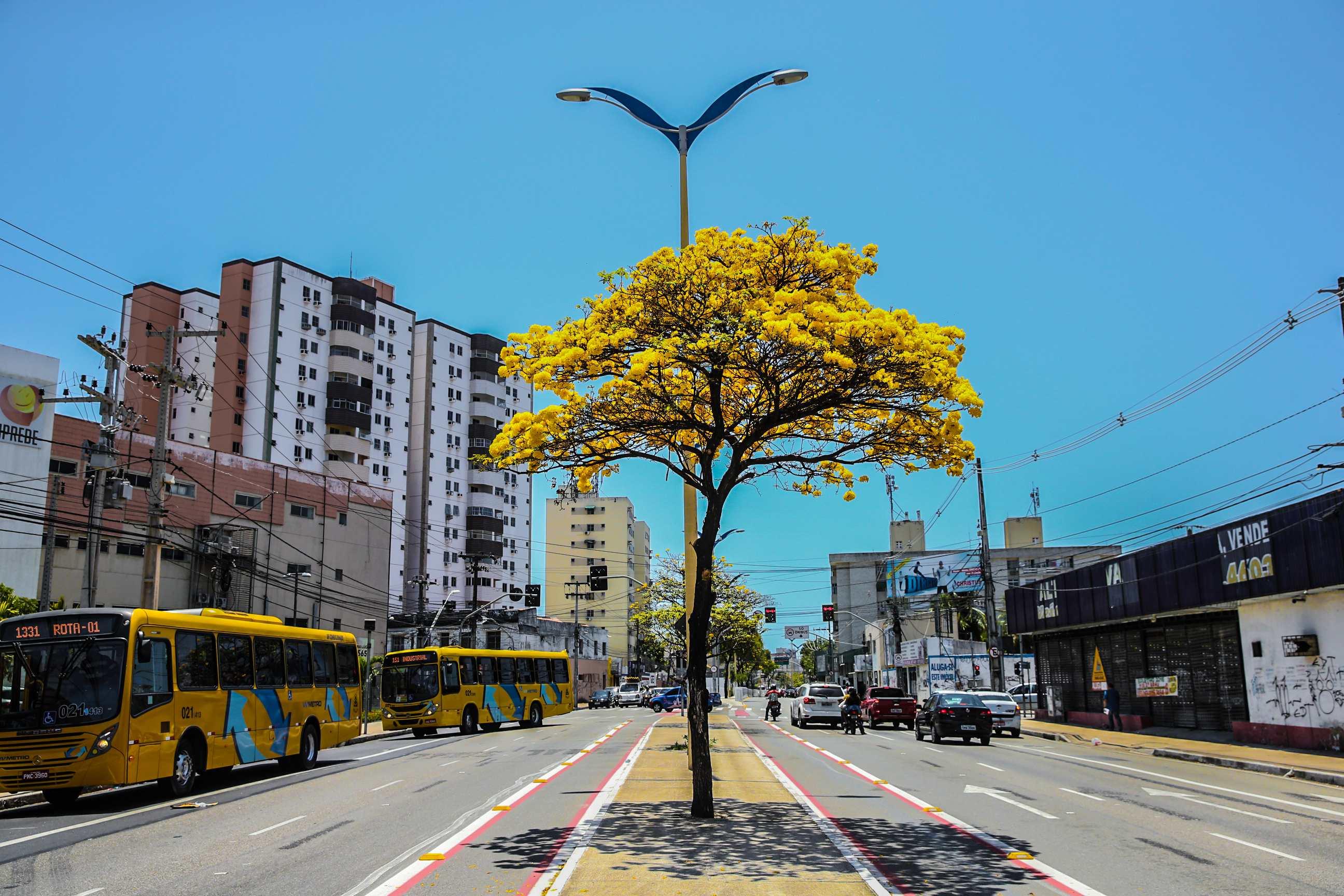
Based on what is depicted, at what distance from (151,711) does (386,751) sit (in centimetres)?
1317

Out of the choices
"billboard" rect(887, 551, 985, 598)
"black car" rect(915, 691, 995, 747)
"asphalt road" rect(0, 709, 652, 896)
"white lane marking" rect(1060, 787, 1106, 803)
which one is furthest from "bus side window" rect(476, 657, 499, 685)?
"billboard" rect(887, 551, 985, 598)

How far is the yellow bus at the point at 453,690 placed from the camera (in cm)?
3553

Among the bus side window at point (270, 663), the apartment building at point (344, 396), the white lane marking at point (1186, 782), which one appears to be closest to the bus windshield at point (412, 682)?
the bus side window at point (270, 663)

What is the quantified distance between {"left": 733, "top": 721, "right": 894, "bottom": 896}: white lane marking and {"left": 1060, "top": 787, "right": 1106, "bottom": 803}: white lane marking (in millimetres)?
4617

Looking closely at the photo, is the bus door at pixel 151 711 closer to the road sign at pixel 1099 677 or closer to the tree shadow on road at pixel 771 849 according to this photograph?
the tree shadow on road at pixel 771 849

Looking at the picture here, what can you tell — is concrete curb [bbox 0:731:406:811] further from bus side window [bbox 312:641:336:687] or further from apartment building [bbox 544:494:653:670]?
apartment building [bbox 544:494:653:670]

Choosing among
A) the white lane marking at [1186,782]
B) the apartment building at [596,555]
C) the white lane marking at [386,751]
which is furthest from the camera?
the apartment building at [596,555]

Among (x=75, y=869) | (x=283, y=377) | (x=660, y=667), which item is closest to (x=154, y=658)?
(x=75, y=869)

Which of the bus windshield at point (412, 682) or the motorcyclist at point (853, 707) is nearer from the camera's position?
the bus windshield at point (412, 682)

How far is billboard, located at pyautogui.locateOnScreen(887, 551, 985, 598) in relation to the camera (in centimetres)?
8088

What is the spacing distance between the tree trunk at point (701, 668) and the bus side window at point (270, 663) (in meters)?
11.8

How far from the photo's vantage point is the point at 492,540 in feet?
307

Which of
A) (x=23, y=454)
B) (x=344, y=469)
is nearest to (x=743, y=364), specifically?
(x=23, y=454)

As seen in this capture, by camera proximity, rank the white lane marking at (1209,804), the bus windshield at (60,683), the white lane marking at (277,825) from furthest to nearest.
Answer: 1. the bus windshield at (60,683)
2. the white lane marking at (1209,804)
3. the white lane marking at (277,825)
